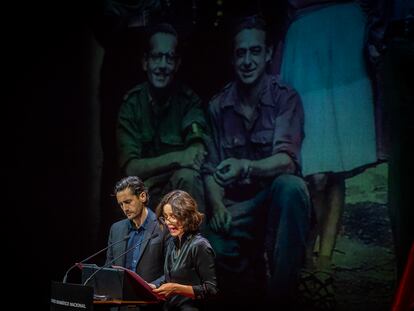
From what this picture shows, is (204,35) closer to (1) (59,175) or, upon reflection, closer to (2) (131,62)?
(2) (131,62)

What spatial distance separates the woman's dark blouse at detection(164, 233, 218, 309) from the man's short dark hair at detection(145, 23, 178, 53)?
2604 millimetres

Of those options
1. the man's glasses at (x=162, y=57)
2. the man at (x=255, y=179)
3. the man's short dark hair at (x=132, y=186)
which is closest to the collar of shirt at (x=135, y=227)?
the man's short dark hair at (x=132, y=186)

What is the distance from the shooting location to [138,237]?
3.61m

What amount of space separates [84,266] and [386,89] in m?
2.65

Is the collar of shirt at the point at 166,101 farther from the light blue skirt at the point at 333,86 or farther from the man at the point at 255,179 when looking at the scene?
the light blue skirt at the point at 333,86

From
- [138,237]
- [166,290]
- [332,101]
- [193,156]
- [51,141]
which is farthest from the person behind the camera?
[51,141]

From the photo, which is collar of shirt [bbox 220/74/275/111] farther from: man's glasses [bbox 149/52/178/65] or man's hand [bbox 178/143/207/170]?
man's glasses [bbox 149/52/178/65]

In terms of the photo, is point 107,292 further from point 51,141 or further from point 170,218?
point 51,141

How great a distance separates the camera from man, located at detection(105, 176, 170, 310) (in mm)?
3477

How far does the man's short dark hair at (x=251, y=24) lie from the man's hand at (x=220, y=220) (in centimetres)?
138

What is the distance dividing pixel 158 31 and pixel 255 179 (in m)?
1.51

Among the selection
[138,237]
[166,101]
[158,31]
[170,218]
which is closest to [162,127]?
[166,101]

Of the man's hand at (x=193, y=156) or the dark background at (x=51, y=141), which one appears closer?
the man's hand at (x=193, y=156)

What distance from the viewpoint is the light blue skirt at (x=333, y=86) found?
4762 mm
